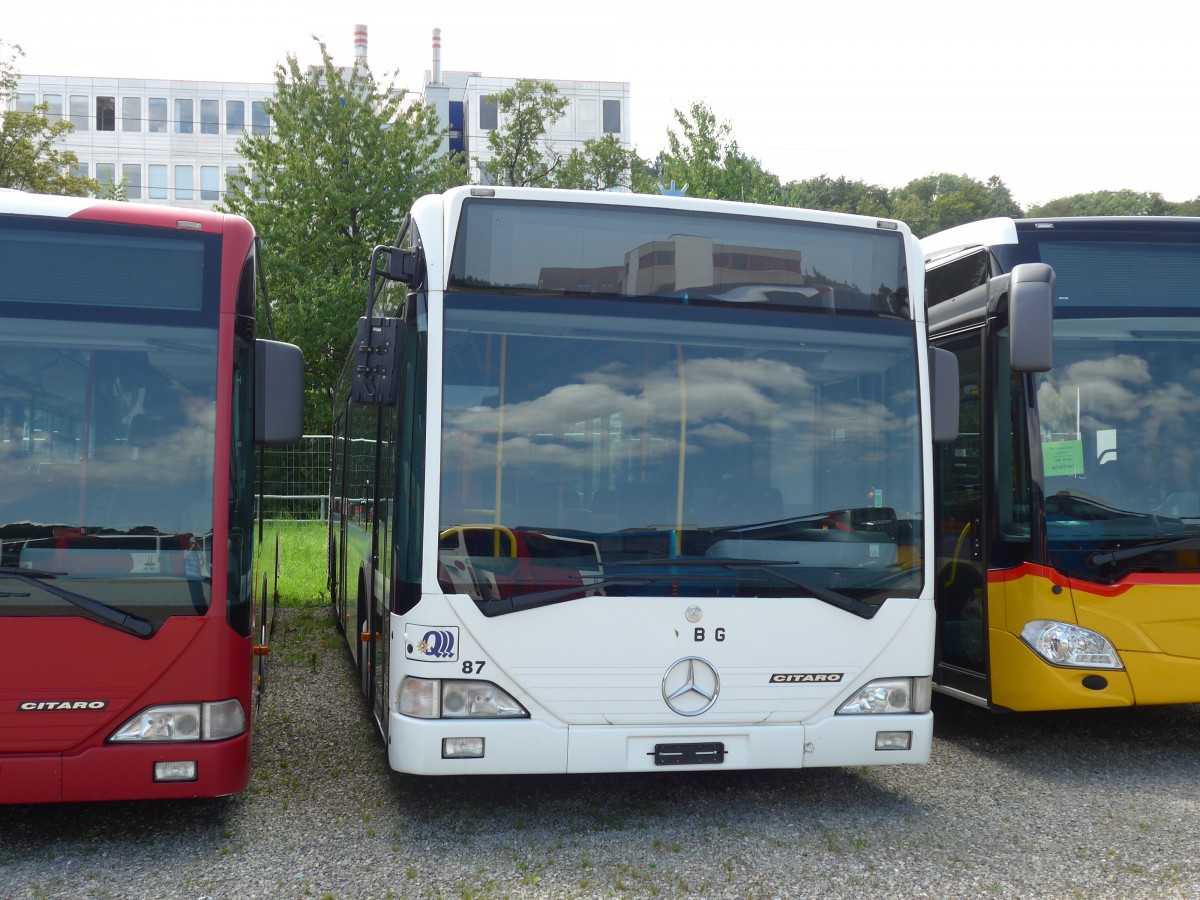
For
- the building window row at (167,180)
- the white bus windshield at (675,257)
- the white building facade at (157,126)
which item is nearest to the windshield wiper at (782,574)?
the white bus windshield at (675,257)

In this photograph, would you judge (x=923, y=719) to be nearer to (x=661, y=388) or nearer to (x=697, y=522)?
(x=697, y=522)

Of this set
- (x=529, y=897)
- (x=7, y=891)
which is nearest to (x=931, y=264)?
(x=529, y=897)

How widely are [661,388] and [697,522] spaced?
634 mm

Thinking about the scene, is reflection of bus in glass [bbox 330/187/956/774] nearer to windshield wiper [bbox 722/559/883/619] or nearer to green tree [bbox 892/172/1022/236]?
windshield wiper [bbox 722/559/883/619]

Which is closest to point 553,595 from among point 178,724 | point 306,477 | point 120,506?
point 178,724

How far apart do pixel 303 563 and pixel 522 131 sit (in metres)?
21.8

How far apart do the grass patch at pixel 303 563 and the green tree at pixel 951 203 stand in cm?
5508

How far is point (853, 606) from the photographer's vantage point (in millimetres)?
5574

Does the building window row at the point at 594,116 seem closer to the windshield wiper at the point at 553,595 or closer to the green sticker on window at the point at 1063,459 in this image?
the green sticker on window at the point at 1063,459

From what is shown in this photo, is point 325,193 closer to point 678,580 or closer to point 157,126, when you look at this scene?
point 678,580

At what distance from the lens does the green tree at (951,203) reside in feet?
235

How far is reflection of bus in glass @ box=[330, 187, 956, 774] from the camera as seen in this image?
5230 millimetres

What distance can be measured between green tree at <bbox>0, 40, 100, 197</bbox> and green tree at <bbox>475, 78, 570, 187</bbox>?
1289 centimetres

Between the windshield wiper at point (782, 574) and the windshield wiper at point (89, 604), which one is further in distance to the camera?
the windshield wiper at point (782, 574)
